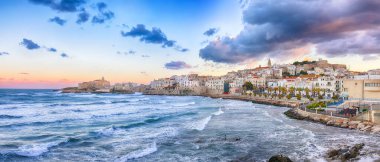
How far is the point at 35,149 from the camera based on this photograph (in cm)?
1991

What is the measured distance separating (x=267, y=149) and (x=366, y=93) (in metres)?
27.7

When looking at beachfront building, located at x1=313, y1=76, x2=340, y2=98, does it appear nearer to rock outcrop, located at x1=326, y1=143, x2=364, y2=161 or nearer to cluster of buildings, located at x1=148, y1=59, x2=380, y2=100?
cluster of buildings, located at x1=148, y1=59, x2=380, y2=100

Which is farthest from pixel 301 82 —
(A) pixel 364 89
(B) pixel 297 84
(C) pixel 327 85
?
(A) pixel 364 89

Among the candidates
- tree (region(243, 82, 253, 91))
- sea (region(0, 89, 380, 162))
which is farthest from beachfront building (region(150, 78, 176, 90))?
sea (region(0, 89, 380, 162))

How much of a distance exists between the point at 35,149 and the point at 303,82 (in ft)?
265

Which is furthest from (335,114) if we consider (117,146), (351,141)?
(117,146)

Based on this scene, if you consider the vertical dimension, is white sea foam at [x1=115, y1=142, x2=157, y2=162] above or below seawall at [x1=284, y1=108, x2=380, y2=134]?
below

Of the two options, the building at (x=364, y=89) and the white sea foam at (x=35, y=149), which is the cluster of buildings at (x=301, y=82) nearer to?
the building at (x=364, y=89)

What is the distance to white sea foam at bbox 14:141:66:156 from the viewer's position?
18.9 m

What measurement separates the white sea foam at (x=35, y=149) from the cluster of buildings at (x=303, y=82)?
36.8m

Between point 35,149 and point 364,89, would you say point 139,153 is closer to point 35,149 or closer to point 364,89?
point 35,149

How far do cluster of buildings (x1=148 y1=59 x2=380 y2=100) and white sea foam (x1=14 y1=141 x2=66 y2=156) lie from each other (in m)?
36.8

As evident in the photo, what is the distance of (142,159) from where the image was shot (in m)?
17.7

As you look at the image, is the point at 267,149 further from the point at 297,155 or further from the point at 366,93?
the point at 366,93
